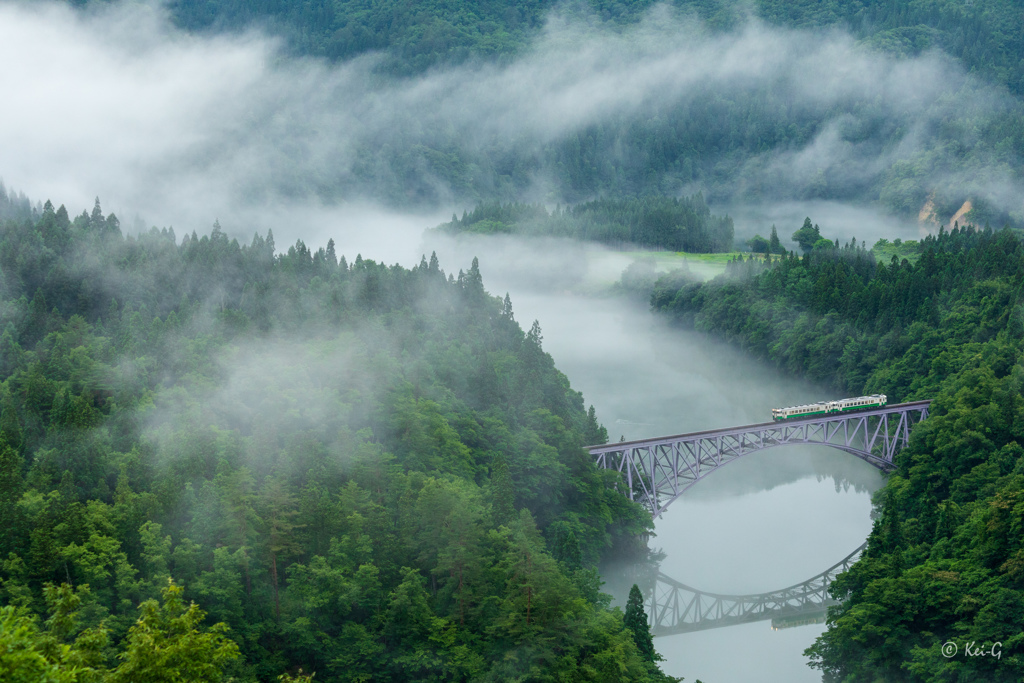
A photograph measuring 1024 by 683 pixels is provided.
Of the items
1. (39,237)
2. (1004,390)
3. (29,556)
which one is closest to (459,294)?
(39,237)

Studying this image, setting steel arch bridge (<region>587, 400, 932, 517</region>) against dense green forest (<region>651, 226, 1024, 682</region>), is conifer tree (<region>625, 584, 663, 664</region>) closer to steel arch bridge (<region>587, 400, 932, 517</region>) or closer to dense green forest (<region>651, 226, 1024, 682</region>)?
dense green forest (<region>651, 226, 1024, 682</region>)

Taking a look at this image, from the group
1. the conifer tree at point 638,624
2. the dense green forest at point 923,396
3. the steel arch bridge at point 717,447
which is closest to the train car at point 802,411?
the steel arch bridge at point 717,447

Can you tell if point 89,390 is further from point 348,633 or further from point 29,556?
point 348,633

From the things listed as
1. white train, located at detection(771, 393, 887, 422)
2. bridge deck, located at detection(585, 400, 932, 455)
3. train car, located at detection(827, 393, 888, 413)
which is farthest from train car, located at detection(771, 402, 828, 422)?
train car, located at detection(827, 393, 888, 413)

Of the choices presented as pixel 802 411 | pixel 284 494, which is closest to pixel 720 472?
pixel 802 411

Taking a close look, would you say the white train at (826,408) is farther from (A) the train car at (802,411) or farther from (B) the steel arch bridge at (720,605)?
(B) the steel arch bridge at (720,605)

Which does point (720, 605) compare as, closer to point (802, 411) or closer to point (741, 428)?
point (741, 428)

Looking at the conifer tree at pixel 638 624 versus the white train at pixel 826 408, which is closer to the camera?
the conifer tree at pixel 638 624
